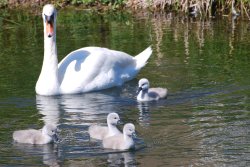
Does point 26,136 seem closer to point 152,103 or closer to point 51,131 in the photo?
point 51,131

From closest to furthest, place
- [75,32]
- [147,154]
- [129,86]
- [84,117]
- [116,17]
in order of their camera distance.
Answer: [147,154]
[84,117]
[129,86]
[75,32]
[116,17]

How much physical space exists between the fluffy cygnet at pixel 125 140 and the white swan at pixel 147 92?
2.72 metres

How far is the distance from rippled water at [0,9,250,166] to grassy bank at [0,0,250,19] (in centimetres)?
52

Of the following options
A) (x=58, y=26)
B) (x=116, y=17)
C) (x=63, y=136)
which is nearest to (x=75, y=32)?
(x=58, y=26)

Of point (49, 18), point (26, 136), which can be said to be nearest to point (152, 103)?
point (49, 18)

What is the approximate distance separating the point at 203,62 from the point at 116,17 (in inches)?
262

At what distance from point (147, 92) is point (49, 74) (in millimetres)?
1844

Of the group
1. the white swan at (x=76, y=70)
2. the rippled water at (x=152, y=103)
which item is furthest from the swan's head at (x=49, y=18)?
the rippled water at (x=152, y=103)

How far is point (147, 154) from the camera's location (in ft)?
36.1

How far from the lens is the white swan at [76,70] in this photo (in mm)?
14828

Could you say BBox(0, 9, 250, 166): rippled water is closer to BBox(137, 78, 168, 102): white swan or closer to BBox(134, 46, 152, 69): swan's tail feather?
BBox(137, 78, 168, 102): white swan

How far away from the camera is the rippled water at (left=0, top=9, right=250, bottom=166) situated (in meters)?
11.1

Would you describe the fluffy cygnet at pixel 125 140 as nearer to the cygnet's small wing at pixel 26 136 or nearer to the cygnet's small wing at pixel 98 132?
the cygnet's small wing at pixel 98 132

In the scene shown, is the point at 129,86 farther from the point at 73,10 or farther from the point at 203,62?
the point at 73,10
